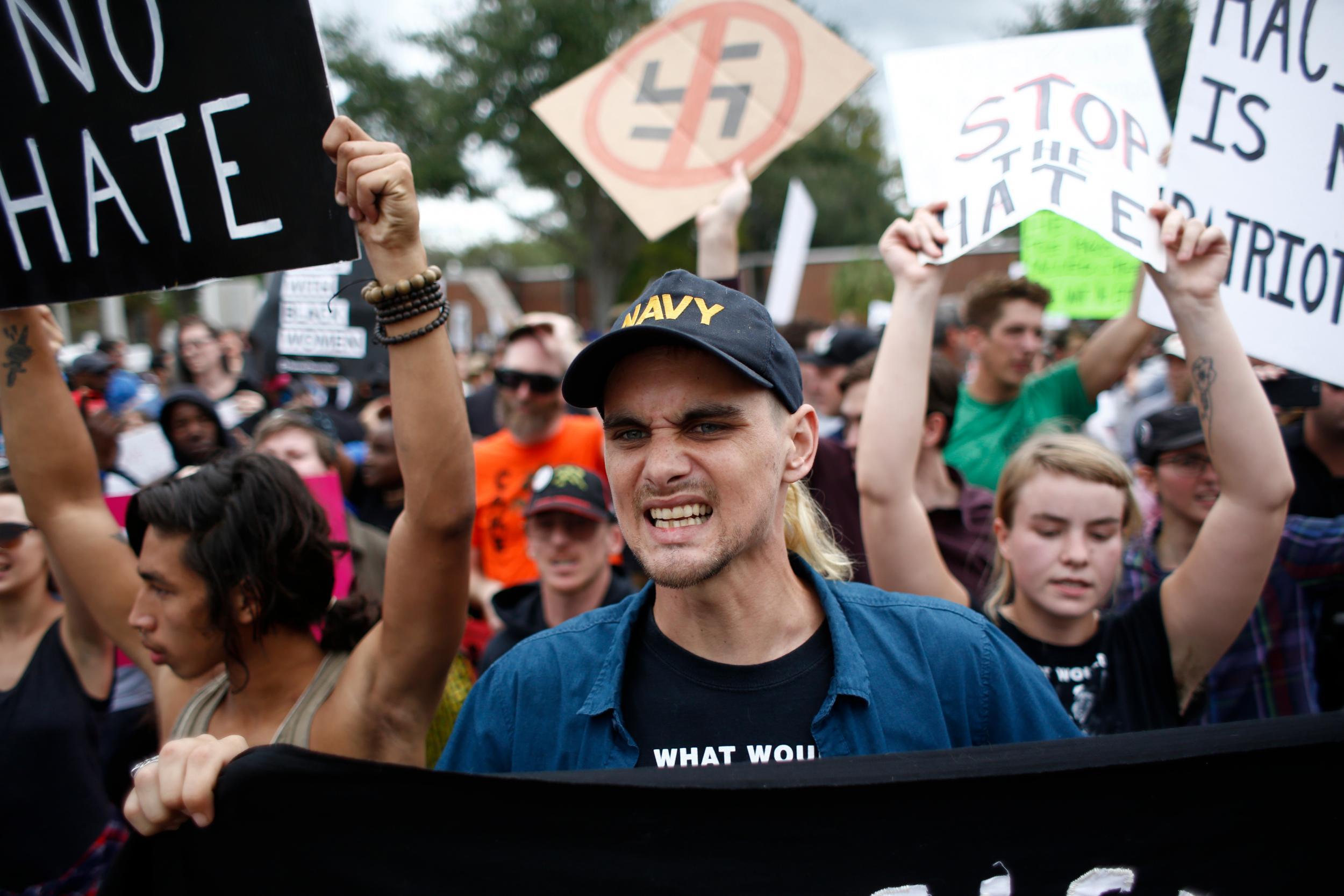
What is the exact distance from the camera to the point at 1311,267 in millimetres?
2514

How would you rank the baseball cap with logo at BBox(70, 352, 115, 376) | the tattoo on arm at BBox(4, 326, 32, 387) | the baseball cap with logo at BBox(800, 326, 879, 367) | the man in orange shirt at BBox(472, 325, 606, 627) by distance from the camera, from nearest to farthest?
the tattoo on arm at BBox(4, 326, 32, 387)
the man in orange shirt at BBox(472, 325, 606, 627)
the baseball cap with logo at BBox(800, 326, 879, 367)
the baseball cap with logo at BBox(70, 352, 115, 376)

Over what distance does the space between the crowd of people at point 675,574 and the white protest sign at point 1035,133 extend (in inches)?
5.2

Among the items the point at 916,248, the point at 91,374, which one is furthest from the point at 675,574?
the point at 91,374

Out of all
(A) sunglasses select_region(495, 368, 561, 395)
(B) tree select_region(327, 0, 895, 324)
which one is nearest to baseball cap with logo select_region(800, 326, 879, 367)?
(A) sunglasses select_region(495, 368, 561, 395)

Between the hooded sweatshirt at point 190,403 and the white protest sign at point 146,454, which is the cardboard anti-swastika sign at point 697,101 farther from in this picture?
the white protest sign at point 146,454

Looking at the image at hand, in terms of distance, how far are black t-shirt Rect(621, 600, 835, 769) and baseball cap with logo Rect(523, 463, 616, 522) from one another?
5.04 feet

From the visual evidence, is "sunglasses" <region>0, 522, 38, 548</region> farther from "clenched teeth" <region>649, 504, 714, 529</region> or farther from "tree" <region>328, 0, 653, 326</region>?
"tree" <region>328, 0, 653, 326</region>

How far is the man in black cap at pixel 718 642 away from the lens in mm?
1589

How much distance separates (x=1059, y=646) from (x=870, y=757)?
1200mm

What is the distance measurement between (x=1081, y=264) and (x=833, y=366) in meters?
1.89

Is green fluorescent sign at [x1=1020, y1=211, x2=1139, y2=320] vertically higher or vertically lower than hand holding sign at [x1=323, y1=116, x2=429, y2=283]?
lower

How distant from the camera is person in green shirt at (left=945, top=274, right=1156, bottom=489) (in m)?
3.98

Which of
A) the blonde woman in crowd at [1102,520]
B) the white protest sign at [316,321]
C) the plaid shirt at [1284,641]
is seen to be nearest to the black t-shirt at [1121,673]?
the blonde woman in crowd at [1102,520]

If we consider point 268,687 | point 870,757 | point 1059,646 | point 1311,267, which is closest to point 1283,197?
point 1311,267
